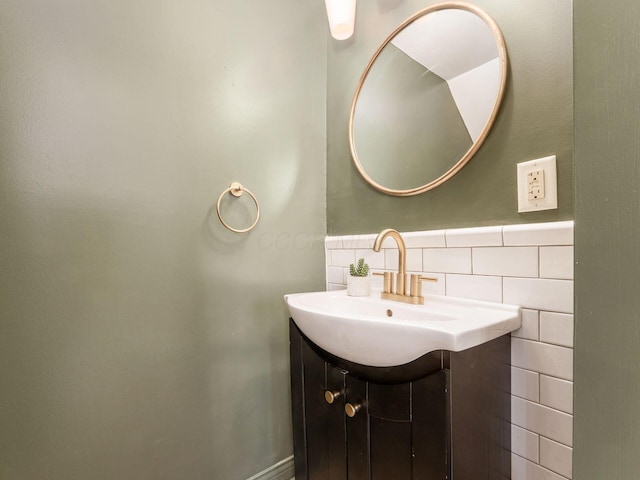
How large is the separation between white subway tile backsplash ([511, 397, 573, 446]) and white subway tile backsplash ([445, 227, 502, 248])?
379mm

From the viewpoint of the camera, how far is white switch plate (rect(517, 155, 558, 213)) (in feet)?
2.29

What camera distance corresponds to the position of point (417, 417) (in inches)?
24.4

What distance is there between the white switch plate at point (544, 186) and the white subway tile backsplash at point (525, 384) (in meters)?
0.38

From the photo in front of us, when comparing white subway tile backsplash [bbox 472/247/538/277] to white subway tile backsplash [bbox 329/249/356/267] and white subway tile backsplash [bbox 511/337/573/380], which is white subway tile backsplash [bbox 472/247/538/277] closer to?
white subway tile backsplash [bbox 511/337/573/380]

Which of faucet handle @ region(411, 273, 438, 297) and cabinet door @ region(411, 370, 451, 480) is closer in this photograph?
cabinet door @ region(411, 370, 451, 480)

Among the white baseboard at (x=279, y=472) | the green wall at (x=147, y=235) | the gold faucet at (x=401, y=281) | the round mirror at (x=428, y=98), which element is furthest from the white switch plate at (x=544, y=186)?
the white baseboard at (x=279, y=472)

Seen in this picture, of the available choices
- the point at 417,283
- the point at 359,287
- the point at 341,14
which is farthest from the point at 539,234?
the point at 341,14

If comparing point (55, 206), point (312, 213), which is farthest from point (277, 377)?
point (55, 206)

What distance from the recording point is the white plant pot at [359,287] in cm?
104

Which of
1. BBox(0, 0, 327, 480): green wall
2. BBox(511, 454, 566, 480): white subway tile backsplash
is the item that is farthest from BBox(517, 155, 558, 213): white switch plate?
BBox(0, 0, 327, 480): green wall

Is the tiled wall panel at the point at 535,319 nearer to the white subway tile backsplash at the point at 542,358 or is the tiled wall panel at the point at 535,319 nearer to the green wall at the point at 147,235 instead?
the white subway tile backsplash at the point at 542,358

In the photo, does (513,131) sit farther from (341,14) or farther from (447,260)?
(341,14)

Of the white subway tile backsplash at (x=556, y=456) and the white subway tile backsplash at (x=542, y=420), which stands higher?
the white subway tile backsplash at (x=542, y=420)

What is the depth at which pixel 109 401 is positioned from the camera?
845mm
